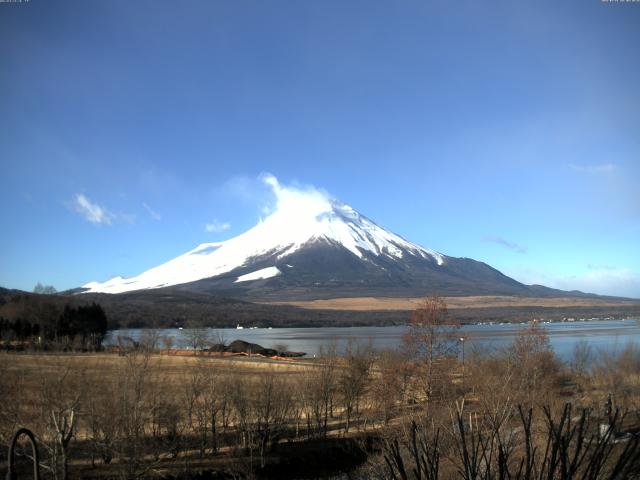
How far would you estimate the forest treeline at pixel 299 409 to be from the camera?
20203 mm

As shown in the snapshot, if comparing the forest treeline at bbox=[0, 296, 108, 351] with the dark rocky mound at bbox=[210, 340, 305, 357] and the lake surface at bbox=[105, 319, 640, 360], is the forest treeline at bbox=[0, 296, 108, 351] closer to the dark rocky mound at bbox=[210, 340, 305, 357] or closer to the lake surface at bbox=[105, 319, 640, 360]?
the lake surface at bbox=[105, 319, 640, 360]

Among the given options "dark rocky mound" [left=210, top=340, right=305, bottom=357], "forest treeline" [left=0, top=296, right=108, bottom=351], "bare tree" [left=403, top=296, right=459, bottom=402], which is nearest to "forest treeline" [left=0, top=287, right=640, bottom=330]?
"forest treeline" [left=0, top=296, right=108, bottom=351]

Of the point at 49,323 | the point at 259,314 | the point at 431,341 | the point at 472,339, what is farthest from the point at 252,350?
the point at 259,314

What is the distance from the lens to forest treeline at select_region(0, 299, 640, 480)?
20.2m

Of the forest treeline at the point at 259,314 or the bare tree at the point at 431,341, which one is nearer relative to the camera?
the bare tree at the point at 431,341

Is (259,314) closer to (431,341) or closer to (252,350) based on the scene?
(252,350)

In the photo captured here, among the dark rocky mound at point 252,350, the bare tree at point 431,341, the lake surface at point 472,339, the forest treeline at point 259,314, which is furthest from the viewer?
the forest treeline at point 259,314

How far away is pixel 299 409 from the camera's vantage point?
3531 centimetres

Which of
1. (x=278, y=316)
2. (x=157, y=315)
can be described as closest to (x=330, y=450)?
(x=157, y=315)

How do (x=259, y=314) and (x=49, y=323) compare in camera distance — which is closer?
(x=49, y=323)

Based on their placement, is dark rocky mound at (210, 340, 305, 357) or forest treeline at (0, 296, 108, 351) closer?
dark rocky mound at (210, 340, 305, 357)

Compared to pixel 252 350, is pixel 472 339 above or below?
above

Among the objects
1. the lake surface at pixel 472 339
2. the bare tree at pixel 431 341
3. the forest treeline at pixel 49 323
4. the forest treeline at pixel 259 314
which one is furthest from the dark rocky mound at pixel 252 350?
the forest treeline at pixel 259 314

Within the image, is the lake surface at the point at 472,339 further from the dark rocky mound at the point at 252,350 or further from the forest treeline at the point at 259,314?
the forest treeline at the point at 259,314
